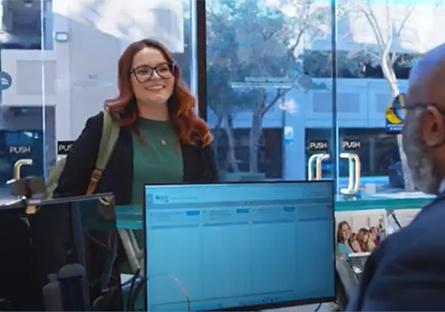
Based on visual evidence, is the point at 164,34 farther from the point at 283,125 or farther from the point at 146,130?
the point at 146,130

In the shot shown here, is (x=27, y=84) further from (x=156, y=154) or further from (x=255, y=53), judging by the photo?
(x=156, y=154)

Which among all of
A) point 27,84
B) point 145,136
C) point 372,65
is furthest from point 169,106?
point 372,65

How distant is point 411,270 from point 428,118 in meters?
0.29

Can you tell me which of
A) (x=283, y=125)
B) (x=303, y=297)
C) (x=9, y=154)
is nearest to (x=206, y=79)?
(x=283, y=125)

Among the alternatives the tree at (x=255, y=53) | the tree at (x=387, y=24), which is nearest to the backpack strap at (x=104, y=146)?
the tree at (x=255, y=53)

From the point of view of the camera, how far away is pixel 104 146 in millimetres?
1997

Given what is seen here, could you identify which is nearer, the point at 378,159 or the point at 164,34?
the point at 164,34

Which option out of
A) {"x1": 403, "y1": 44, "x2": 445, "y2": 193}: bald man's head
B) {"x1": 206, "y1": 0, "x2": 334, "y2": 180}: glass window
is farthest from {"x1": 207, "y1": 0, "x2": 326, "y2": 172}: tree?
{"x1": 403, "y1": 44, "x2": 445, "y2": 193}: bald man's head

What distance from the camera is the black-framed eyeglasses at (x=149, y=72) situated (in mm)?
1951

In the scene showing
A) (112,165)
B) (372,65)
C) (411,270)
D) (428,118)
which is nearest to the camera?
(411,270)

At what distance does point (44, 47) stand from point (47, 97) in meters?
0.35

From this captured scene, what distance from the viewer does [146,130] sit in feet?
6.53

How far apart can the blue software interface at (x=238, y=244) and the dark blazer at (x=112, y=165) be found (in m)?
0.47

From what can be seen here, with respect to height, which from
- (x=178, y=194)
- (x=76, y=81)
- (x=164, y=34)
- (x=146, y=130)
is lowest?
(x=178, y=194)
